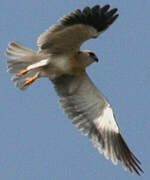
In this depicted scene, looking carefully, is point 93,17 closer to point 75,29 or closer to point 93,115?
point 75,29

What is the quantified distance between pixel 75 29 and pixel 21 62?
4.53 feet

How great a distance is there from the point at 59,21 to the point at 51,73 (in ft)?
4.08

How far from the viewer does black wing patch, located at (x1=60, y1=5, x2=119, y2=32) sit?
8898mm

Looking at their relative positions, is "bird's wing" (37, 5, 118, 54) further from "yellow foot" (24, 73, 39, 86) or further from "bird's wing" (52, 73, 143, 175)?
"bird's wing" (52, 73, 143, 175)

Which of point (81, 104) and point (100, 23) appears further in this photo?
point (81, 104)

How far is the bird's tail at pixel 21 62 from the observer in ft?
33.4

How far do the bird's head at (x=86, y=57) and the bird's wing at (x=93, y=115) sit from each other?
39 cm

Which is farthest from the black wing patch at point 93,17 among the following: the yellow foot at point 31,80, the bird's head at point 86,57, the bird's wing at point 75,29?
the yellow foot at point 31,80

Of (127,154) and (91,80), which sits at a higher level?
(91,80)

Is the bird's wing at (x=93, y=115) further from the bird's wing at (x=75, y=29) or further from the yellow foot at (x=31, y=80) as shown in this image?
the bird's wing at (x=75, y=29)

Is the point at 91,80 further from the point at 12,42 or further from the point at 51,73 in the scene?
the point at 12,42

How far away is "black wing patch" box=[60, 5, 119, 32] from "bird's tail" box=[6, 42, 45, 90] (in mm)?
1316

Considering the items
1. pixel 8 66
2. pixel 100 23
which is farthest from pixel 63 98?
pixel 100 23

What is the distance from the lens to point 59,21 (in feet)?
29.7
